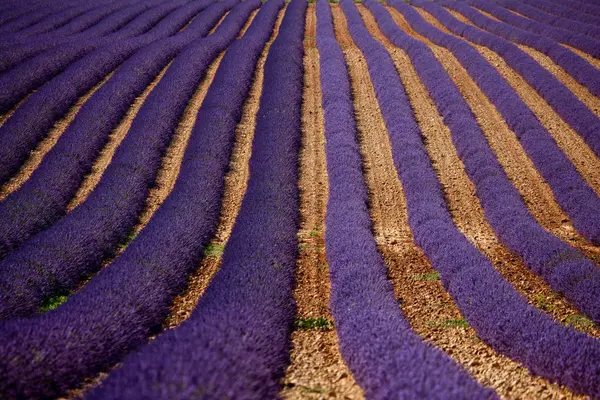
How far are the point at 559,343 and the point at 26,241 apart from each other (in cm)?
715

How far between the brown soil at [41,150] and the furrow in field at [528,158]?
10.5 metres

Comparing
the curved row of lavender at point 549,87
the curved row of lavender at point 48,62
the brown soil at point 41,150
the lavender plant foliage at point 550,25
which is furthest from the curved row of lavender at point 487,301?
the lavender plant foliage at point 550,25

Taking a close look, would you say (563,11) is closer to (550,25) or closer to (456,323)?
(550,25)

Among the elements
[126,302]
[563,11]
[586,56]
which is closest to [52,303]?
[126,302]

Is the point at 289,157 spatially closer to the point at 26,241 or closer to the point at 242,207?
the point at 242,207

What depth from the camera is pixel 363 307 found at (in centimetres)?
554

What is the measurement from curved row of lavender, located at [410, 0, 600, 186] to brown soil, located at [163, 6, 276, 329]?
20.8 feet

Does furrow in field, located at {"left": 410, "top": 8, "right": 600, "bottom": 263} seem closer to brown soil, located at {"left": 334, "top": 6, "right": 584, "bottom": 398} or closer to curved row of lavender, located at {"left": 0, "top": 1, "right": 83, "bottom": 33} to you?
brown soil, located at {"left": 334, "top": 6, "right": 584, "bottom": 398}

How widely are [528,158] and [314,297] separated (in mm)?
7513

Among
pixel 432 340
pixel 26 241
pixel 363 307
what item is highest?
pixel 26 241

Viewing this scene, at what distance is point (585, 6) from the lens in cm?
2367

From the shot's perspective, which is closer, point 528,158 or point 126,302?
point 126,302

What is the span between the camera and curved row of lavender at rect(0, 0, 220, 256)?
7909mm

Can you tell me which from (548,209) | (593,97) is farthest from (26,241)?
(593,97)
